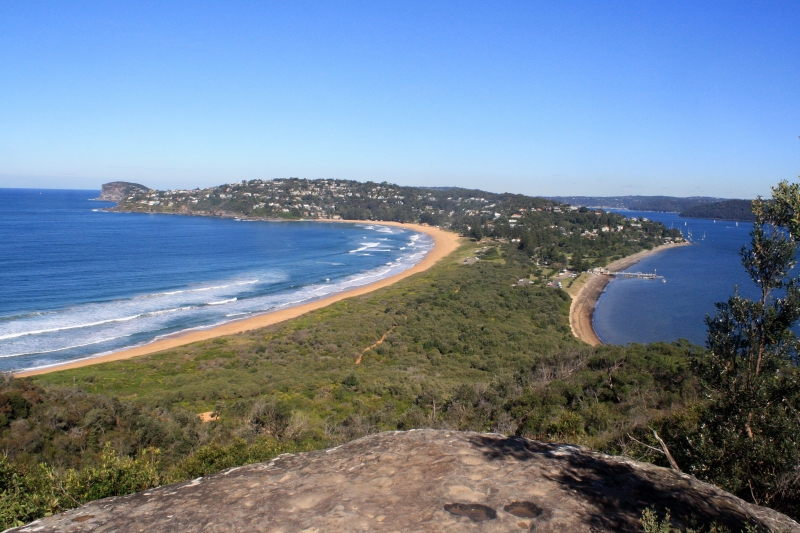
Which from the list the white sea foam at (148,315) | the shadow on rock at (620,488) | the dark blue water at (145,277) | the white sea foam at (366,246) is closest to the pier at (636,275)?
the dark blue water at (145,277)

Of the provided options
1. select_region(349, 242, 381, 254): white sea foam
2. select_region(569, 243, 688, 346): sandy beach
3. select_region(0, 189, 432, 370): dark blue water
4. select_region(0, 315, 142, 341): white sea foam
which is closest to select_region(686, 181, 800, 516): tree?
select_region(569, 243, 688, 346): sandy beach

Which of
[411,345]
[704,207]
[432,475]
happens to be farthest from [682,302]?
[704,207]

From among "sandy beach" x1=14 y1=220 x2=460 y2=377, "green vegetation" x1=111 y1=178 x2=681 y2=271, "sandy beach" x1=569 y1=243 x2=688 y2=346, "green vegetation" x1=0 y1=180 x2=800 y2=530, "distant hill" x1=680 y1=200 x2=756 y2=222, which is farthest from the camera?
"distant hill" x1=680 y1=200 x2=756 y2=222

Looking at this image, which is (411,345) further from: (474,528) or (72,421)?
(474,528)

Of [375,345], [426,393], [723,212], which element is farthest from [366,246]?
[723,212]

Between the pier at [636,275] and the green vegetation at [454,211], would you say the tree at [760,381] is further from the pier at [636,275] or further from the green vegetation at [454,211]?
the pier at [636,275]

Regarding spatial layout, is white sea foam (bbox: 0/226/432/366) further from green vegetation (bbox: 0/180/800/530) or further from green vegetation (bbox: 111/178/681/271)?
green vegetation (bbox: 111/178/681/271)

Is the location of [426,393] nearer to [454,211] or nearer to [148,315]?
[148,315]
